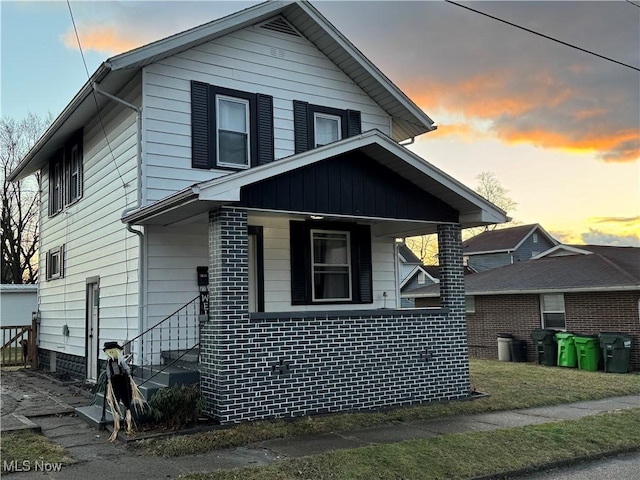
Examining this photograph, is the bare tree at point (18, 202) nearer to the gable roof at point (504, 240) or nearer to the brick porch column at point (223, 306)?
the gable roof at point (504, 240)

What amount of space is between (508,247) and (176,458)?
34971 millimetres

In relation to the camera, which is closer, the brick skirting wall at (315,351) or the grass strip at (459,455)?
the grass strip at (459,455)

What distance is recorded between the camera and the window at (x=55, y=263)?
608 inches

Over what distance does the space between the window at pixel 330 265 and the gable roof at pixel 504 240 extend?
95.2ft

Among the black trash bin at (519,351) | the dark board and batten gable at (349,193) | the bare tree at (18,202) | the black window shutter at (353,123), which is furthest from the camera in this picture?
the bare tree at (18,202)

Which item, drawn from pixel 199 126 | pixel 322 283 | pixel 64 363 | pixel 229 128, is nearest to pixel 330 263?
pixel 322 283

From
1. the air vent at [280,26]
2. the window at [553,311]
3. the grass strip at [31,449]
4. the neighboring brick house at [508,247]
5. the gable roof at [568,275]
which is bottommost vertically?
the grass strip at [31,449]

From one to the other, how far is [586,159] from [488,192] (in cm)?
3545

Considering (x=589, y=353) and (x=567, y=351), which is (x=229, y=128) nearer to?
Result: (x=589, y=353)

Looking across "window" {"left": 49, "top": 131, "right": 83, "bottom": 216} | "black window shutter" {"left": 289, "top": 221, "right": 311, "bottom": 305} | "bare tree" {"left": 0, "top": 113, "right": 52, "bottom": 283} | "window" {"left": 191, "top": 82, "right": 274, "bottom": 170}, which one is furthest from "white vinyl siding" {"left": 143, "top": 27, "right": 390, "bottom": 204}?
"bare tree" {"left": 0, "top": 113, "right": 52, "bottom": 283}

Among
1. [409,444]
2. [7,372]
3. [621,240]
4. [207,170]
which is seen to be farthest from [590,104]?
[621,240]

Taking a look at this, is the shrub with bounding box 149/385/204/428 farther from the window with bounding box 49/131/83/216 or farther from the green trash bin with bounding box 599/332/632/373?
the green trash bin with bounding box 599/332/632/373

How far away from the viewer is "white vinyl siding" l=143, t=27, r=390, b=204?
417 inches

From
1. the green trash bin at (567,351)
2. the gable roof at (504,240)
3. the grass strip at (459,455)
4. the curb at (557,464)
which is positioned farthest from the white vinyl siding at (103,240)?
the gable roof at (504,240)
